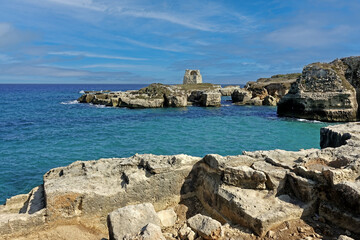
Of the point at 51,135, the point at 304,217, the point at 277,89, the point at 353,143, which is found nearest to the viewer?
the point at 304,217

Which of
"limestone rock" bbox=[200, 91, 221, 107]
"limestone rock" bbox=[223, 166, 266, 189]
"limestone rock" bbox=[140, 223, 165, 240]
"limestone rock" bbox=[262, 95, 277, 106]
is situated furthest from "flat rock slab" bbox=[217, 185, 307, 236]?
"limestone rock" bbox=[262, 95, 277, 106]

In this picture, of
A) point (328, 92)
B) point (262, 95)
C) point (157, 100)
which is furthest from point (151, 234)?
point (262, 95)

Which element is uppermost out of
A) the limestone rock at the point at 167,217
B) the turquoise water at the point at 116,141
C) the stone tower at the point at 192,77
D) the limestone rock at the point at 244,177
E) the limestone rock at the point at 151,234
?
the stone tower at the point at 192,77

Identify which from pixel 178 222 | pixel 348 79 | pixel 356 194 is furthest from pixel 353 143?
pixel 348 79

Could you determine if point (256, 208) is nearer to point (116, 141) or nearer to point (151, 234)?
point (151, 234)

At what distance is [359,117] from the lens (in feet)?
88.8

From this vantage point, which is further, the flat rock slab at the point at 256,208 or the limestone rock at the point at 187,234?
the flat rock slab at the point at 256,208

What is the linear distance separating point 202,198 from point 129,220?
104 inches

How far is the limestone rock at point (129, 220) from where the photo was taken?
14.2 feet

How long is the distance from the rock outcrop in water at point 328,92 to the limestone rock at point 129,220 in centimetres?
Answer: 2816

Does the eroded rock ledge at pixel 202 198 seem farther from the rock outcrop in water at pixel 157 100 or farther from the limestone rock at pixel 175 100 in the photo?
the limestone rock at pixel 175 100

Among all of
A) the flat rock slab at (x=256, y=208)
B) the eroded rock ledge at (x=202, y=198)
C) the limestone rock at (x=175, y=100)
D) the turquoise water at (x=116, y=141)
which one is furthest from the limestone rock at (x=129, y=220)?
the limestone rock at (x=175, y=100)

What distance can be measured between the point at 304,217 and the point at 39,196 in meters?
6.36

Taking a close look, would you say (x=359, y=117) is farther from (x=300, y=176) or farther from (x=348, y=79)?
→ (x=300, y=176)
